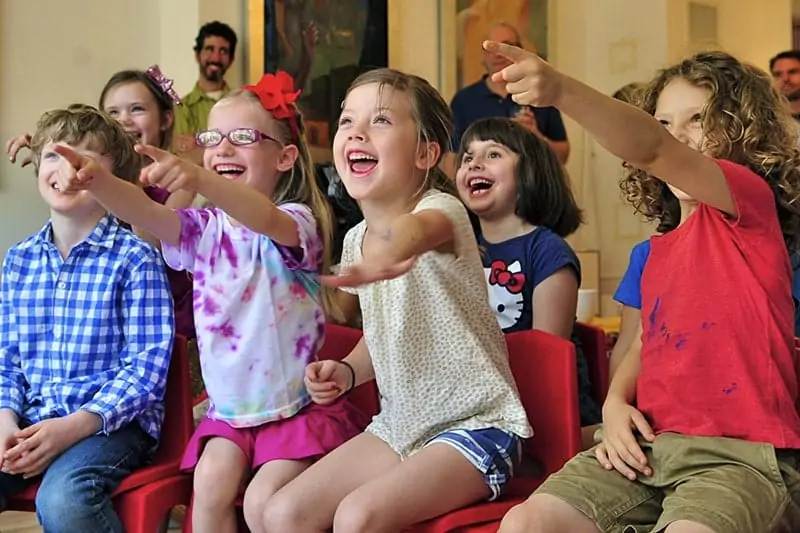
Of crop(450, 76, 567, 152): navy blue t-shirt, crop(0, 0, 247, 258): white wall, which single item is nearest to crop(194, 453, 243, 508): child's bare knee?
crop(0, 0, 247, 258): white wall

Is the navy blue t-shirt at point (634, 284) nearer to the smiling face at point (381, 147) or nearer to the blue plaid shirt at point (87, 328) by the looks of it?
the smiling face at point (381, 147)

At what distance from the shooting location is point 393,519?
1453 mm

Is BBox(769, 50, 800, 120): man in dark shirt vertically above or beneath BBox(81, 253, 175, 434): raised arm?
above

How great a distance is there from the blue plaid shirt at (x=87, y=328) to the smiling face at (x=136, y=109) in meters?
0.58

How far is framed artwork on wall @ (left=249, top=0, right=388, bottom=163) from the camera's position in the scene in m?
4.09

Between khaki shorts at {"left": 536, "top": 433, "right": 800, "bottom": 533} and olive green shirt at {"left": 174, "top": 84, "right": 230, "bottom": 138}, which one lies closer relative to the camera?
khaki shorts at {"left": 536, "top": 433, "right": 800, "bottom": 533}

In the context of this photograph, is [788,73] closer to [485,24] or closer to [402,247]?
[485,24]

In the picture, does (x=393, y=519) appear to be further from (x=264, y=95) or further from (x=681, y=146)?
(x=264, y=95)

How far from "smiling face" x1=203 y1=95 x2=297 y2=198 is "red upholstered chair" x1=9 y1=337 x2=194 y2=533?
333 mm

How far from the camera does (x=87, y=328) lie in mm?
1845

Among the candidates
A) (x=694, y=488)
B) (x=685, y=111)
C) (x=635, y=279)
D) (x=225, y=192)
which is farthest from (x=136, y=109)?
(x=694, y=488)

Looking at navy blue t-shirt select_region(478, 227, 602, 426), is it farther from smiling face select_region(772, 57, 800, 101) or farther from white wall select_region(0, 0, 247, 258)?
smiling face select_region(772, 57, 800, 101)

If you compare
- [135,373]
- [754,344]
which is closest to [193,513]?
[135,373]

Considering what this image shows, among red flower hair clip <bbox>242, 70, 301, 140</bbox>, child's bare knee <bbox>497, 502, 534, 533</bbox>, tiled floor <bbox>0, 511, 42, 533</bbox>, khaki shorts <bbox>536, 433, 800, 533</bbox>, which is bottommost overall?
tiled floor <bbox>0, 511, 42, 533</bbox>
